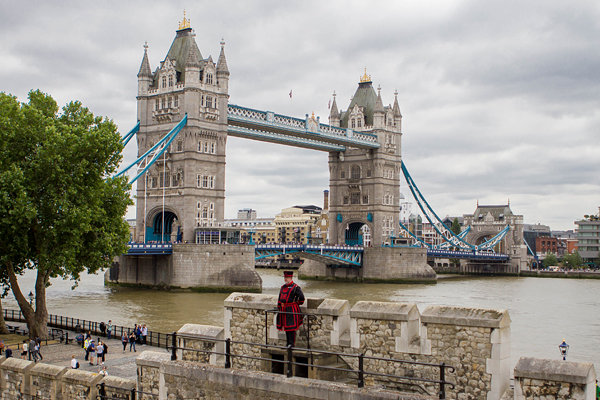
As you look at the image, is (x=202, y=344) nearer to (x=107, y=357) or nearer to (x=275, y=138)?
(x=107, y=357)

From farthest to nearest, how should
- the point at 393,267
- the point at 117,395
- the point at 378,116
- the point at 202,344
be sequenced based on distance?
1. the point at 378,116
2. the point at 393,267
3. the point at 117,395
4. the point at 202,344

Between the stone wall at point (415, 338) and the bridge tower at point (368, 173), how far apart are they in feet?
219

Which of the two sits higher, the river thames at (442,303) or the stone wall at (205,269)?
the stone wall at (205,269)

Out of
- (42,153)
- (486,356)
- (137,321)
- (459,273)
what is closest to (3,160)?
(42,153)

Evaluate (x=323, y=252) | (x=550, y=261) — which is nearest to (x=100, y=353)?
(x=323, y=252)

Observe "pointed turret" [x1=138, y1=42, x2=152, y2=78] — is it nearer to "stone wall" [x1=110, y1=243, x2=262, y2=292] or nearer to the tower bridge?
the tower bridge

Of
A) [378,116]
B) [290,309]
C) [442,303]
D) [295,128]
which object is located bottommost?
[442,303]

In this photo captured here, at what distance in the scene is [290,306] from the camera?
28.0 feet

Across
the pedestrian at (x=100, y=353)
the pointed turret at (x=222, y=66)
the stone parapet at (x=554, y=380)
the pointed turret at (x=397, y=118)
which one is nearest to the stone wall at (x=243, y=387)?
the stone parapet at (x=554, y=380)

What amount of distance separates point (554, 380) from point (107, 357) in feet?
52.1

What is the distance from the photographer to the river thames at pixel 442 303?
95.3 feet

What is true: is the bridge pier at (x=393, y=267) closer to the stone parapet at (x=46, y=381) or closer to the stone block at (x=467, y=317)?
the stone parapet at (x=46, y=381)

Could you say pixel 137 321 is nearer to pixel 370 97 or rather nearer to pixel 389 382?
pixel 389 382

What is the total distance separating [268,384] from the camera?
767cm
